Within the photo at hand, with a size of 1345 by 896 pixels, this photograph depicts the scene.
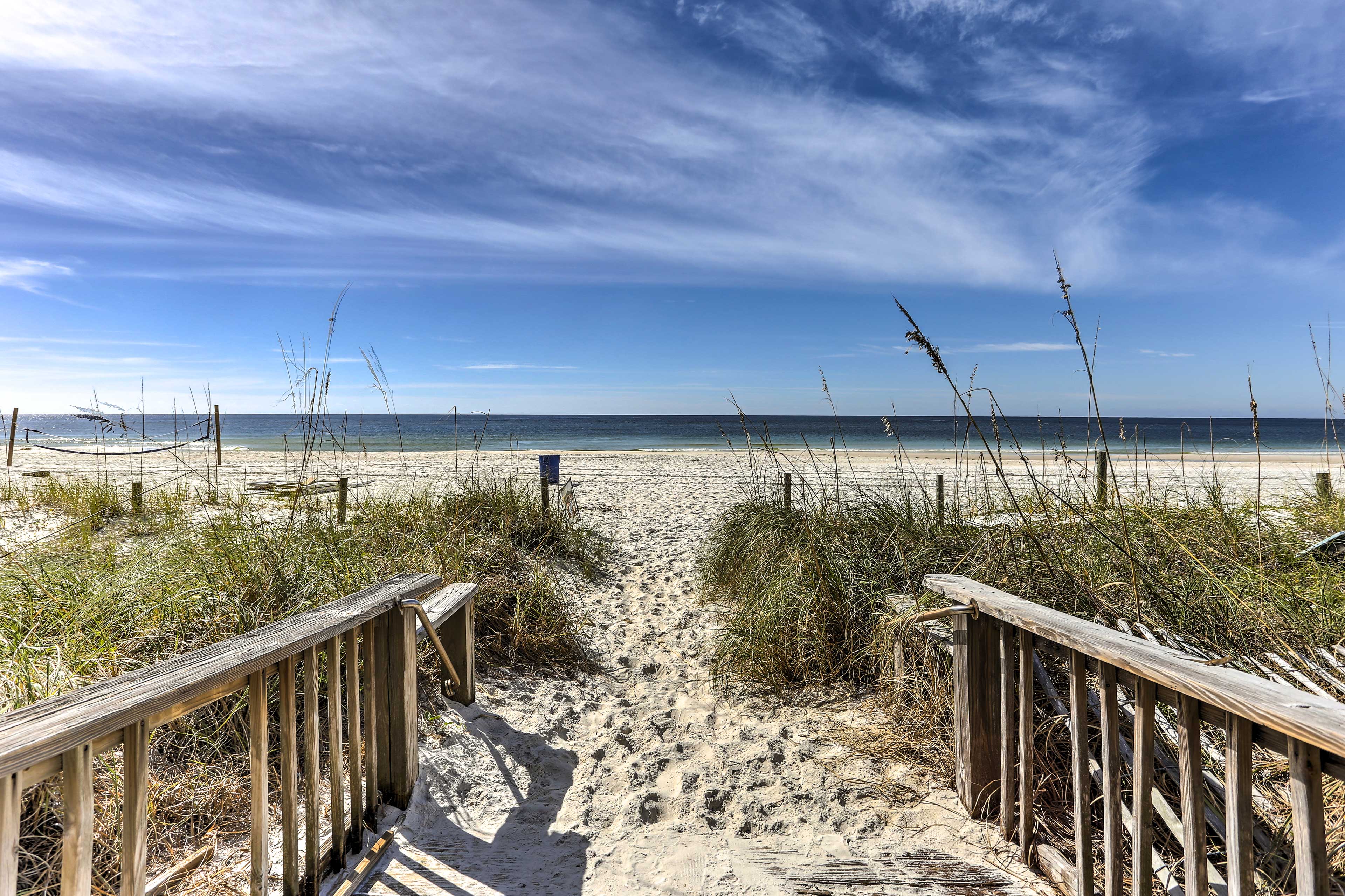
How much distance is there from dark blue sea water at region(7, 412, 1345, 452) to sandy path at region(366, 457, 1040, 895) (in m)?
1.60

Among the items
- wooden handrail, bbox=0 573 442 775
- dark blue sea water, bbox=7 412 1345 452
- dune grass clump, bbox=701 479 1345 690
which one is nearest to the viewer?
wooden handrail, bbox=0 573 442 775

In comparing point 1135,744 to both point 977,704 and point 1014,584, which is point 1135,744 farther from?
point 1014,584

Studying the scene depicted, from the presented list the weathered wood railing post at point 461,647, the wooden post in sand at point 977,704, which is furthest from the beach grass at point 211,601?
the wooden post in sand at point 977,704

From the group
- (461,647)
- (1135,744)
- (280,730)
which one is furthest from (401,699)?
(1135,744)

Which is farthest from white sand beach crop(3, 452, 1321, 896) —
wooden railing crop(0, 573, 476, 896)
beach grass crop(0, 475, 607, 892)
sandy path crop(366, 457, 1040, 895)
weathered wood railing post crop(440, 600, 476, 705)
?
beach grass crop(0, 475, 607, 892)

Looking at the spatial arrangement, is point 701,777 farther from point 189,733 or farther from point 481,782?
point 189,733

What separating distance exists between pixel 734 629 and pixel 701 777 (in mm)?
1380

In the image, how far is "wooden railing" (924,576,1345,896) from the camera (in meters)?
1.21

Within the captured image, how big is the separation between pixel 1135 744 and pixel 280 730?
2.26m

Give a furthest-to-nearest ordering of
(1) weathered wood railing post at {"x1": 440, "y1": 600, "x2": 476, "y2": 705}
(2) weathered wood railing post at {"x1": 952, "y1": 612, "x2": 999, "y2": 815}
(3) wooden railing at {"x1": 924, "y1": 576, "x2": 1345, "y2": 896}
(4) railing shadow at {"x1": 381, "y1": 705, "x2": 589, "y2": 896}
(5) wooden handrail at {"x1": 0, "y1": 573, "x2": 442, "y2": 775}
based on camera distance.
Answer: (1) weathered wood railing post at {"x1": 440, "y1": 600, "x2": 476, "y2": 705} < (2) weathered wood railing post at {"x1": 952, "y1": 612, "x2": 999, "y2": 815} < (4) railing shadow at {"x1": 381, "y1": 705, "x2": 589, "y2": 896} < (3) wooden railing at {"x1": 924, "y1": 576, "x2": 1345, "y2": 896} < (5) wooden handrail at {"x1": 0, "y1": 573, "x2": 442, "y2": 775}

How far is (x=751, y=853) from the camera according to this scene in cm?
242

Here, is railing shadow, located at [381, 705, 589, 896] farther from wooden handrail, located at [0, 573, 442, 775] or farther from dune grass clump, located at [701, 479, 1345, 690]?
dune grass clump, located at [701, 479, 1345, 690]

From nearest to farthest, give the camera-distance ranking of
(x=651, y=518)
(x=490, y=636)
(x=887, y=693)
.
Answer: (x=887, y=693)
(x=490, y=636)
(x=651, y=518)

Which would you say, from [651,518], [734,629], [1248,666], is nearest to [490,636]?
[734,629]
